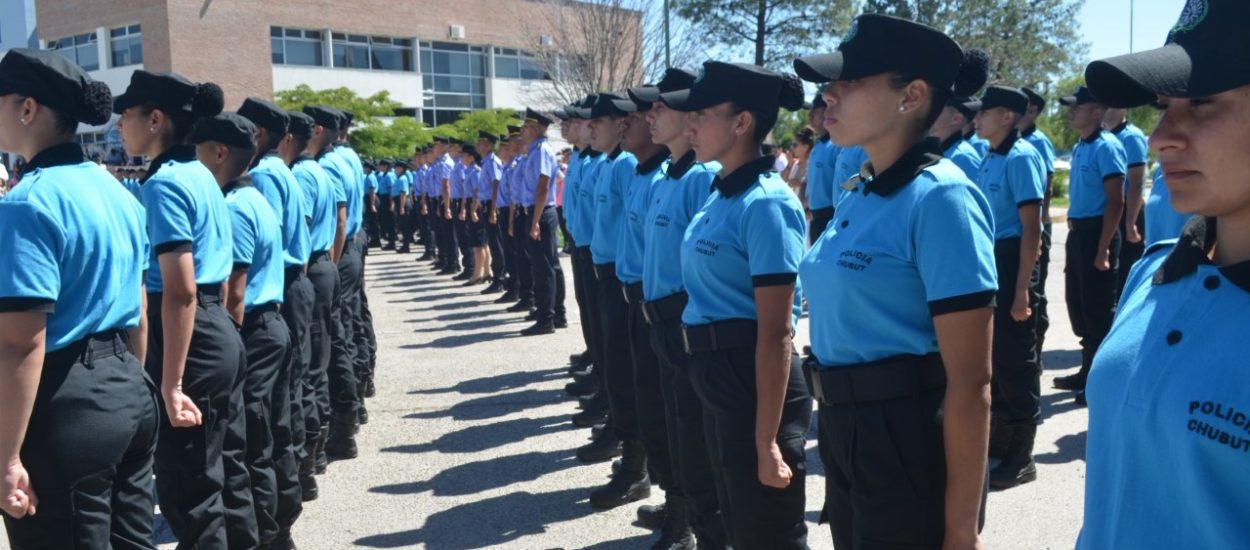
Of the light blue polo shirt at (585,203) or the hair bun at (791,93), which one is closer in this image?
the hair bun at (791,93)

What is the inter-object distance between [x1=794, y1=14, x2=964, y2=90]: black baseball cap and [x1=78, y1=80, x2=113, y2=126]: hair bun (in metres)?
2.36

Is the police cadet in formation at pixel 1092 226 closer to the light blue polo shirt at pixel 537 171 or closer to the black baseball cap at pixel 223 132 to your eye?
the black baseball cap at pixel 223 132

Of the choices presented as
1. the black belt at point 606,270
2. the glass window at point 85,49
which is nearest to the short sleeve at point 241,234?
the black belt at point 606,270

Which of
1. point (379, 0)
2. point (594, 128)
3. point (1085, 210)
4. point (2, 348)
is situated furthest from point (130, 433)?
point (379, 0)

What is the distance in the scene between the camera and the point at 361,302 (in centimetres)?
823

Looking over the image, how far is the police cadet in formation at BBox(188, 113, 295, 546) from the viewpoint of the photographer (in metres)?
4.54

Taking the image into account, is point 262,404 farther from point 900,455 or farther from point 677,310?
point 900,455

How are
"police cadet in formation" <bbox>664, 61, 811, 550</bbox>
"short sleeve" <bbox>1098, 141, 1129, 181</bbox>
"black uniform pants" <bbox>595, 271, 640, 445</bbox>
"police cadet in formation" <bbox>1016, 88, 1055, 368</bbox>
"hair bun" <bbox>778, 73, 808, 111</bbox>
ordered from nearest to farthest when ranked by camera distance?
1. "police cadet in formation" <bbox>664, 61, 811, 550</bbox>
2. "hair bun" <bbox>778, 73, 808, 111</bbox>
3. "black uniform pants" <bbox>595, 271, 640, 445</bbox>
4. "police cadet in formation" <bbox>1016, 88, 1055, 368</bbox>
5. "short sleeve" <bbox>1098, 141, 1129, 181</bbox>

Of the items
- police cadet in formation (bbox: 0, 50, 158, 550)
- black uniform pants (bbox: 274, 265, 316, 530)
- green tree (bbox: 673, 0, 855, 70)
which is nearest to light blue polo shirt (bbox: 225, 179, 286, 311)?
black uniform pants (bbox: 274, 265, 316, 530)

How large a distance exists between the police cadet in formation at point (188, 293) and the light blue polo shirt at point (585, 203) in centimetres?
409

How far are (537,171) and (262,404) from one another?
707 cm

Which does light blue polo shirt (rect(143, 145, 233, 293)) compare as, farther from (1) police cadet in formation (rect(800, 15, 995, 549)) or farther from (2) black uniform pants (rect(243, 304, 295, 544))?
(1) police cadet in formation (rect(800, 15, 995, 549))

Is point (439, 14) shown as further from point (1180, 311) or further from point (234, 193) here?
point (1180, 311)

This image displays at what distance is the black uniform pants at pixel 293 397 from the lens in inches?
196
